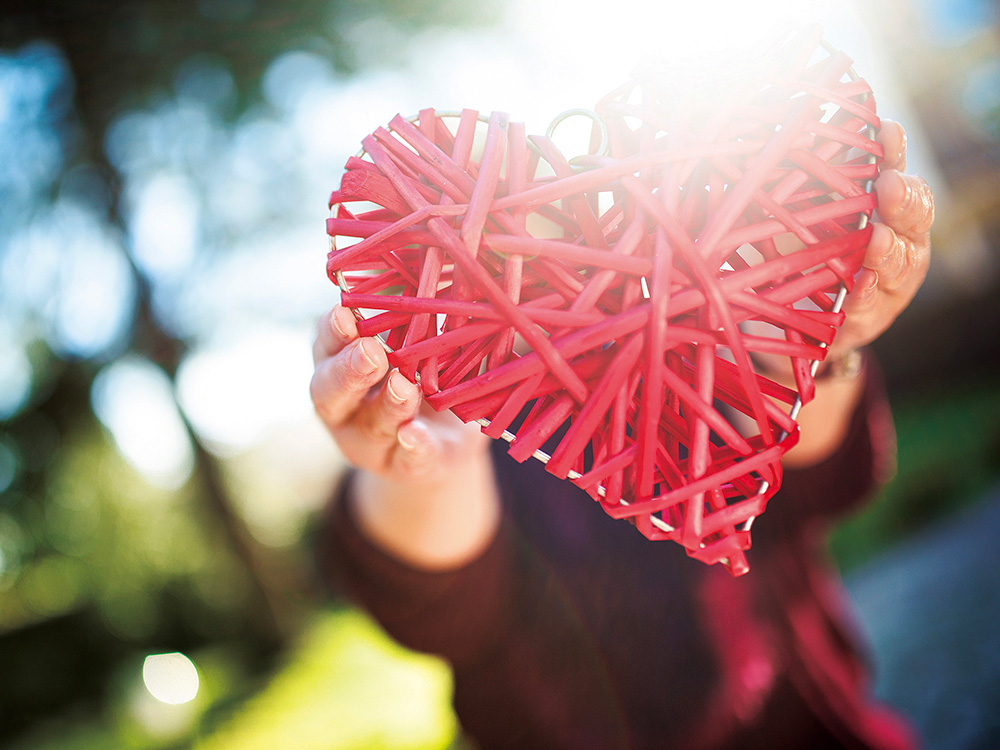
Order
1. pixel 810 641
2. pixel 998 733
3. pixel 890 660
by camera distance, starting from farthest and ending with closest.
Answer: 1. pixel 890 660
2. pixel 810 641
3. pixel 998 733

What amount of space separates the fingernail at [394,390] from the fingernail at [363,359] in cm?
2

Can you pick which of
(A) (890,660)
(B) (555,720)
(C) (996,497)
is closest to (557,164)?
(B) (555,720)

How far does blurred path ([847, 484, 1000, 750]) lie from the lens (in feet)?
4.86

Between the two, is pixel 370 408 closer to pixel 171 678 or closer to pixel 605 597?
pixel 605 597

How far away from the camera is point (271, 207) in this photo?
3.55 metres

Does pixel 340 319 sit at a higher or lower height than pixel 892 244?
lower

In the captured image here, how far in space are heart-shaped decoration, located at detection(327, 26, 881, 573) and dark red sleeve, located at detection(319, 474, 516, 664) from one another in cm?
56

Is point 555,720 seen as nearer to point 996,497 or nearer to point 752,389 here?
point 752,389

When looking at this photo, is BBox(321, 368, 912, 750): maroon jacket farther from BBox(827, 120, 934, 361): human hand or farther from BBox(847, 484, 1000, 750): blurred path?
BBox(827, 120, 934, 361): human hand

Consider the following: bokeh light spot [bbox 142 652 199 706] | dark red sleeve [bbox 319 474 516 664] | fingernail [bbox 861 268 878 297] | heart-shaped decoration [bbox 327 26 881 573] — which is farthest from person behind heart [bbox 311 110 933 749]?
bokeh light spot [bbox 142 652 199 706]

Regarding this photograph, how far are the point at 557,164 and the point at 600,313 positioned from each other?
0.49 feet

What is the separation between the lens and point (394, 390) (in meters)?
0.60

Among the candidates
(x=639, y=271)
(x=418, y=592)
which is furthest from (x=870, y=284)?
(x=418, y=592)

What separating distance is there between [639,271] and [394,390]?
269 mm
